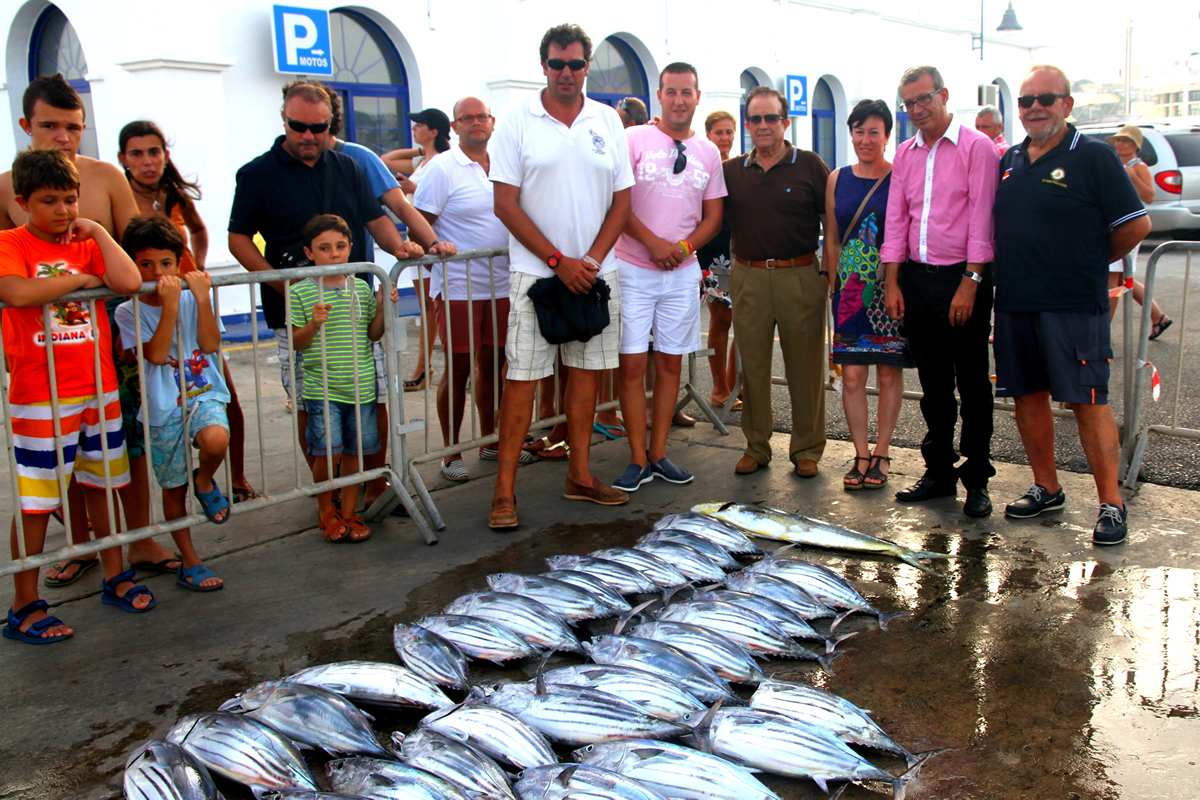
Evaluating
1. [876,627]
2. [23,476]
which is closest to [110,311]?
[23,476]

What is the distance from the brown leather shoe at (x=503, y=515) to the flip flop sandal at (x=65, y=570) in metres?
1.84

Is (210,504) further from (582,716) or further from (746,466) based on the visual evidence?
(746,466)

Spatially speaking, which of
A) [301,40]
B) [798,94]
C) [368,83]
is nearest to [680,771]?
[301,40]

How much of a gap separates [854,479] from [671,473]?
1.00 m

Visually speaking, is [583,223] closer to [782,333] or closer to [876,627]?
[782,333]

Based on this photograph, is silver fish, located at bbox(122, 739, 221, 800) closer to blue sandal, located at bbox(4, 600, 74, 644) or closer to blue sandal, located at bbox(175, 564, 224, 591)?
blue sandal, located at bbox(4, 600, 74, 644)

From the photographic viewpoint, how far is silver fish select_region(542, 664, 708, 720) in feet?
9.29

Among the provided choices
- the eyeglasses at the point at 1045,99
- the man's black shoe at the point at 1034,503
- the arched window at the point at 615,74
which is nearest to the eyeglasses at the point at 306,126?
the eyeglasses at the point at 1045,99

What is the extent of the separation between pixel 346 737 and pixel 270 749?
0.23 meters

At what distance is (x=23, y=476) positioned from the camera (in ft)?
Answer: 11.9

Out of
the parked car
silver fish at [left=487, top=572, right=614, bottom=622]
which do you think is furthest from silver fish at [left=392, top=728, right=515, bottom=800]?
the parked car

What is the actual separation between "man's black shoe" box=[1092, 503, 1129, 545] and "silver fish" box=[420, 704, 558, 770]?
2869mm

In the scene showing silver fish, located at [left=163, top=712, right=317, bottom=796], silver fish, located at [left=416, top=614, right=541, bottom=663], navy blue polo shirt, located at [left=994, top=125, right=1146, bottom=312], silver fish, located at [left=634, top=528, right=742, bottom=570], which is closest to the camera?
silver fish, located at [left=163, top=712, right=317, bottom=796]

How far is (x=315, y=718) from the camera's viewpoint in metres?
2.79
